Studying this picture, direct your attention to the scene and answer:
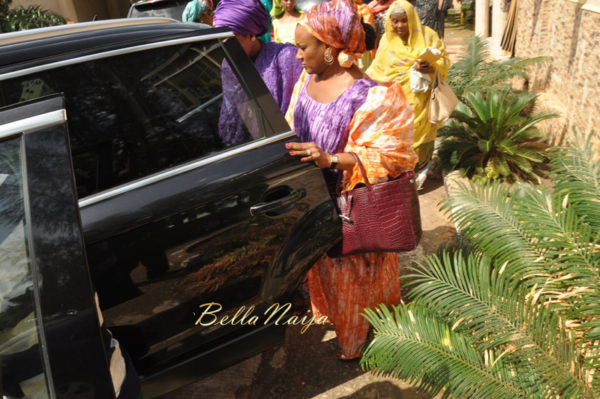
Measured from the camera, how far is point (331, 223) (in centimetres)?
226

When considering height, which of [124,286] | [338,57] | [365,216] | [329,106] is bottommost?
[365,216]

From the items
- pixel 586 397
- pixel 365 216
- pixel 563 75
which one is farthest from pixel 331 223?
pixel 563 75

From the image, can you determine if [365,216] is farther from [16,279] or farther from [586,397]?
[16,279]

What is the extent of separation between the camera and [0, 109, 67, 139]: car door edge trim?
1.26 metres

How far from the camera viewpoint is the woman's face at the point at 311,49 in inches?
96.1

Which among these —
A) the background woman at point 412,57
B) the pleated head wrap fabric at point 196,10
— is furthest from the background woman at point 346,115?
the pleated head wrap fabric at point 196,10

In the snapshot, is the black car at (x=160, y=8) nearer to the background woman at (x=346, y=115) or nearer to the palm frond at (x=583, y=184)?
the background woman at (x=346, y=115)

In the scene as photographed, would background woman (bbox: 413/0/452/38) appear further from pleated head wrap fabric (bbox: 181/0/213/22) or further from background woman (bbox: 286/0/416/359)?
background woman (bbox: 286/0/416/359)

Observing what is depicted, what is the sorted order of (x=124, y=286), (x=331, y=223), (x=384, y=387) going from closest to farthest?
(x=124, y=286)
(x=331, y=223)
(x=384, y=387)

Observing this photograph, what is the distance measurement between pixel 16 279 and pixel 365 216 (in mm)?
1471

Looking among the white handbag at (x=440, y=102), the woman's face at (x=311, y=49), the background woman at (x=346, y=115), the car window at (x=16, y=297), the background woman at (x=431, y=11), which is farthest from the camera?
the background woman at (x=431, y=11)

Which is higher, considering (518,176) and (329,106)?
(329,106)

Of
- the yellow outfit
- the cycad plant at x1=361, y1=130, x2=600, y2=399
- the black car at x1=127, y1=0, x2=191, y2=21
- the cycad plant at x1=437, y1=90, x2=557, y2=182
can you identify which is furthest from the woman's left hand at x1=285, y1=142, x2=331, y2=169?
the black car at x1=127, y1=0, x2=191, y2=21

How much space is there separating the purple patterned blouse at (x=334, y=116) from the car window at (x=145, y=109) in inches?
19.6
